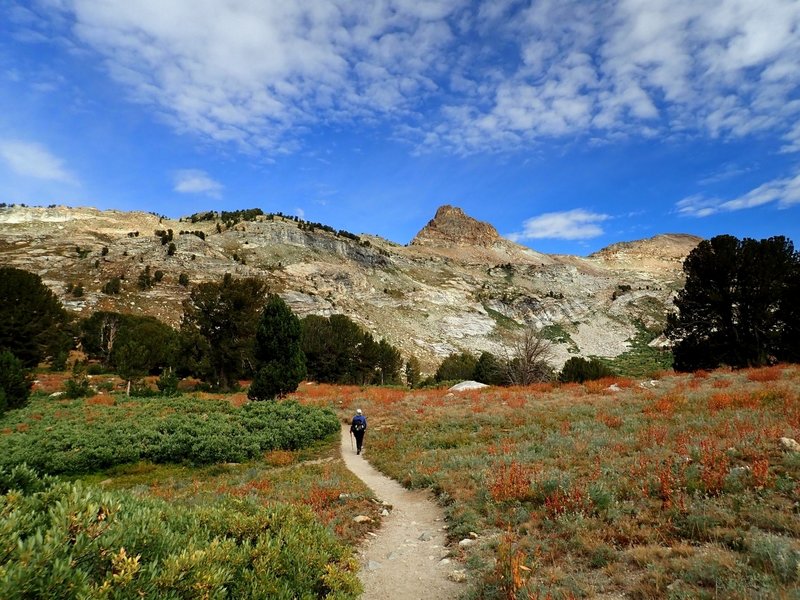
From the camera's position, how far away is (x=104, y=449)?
16359mm

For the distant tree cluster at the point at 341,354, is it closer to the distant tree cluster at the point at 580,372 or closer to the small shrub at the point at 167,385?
the small shrub at the point at 167,385

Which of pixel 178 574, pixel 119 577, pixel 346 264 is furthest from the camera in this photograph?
pixel 346 264

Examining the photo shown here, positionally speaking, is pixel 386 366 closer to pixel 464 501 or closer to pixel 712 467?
pixel 464 501

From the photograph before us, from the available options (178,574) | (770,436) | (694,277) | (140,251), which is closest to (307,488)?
(178,574)

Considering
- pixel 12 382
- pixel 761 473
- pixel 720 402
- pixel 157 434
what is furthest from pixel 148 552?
pixel 12 382

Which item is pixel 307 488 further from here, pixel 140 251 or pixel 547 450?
pixel 140 251

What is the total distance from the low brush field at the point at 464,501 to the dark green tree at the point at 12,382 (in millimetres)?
8325

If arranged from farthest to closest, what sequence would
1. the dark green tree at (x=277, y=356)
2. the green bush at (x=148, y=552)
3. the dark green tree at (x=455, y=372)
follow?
the dark green tree at (x=455, y=372) → the dark green tree at (x=277, y=356) → the green bush at (x=148, y=552)

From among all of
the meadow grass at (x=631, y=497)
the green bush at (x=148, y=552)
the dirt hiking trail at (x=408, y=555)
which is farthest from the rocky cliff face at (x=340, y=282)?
the green bush at (x=148, y=552)

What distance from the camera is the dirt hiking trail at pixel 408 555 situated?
6.43m

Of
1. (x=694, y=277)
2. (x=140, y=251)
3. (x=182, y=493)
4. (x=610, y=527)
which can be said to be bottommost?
(x=182, y=493)

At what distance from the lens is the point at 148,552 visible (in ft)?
12.2

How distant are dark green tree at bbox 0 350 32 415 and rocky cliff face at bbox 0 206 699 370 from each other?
153 ft

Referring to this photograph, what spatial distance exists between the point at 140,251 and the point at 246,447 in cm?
9977
